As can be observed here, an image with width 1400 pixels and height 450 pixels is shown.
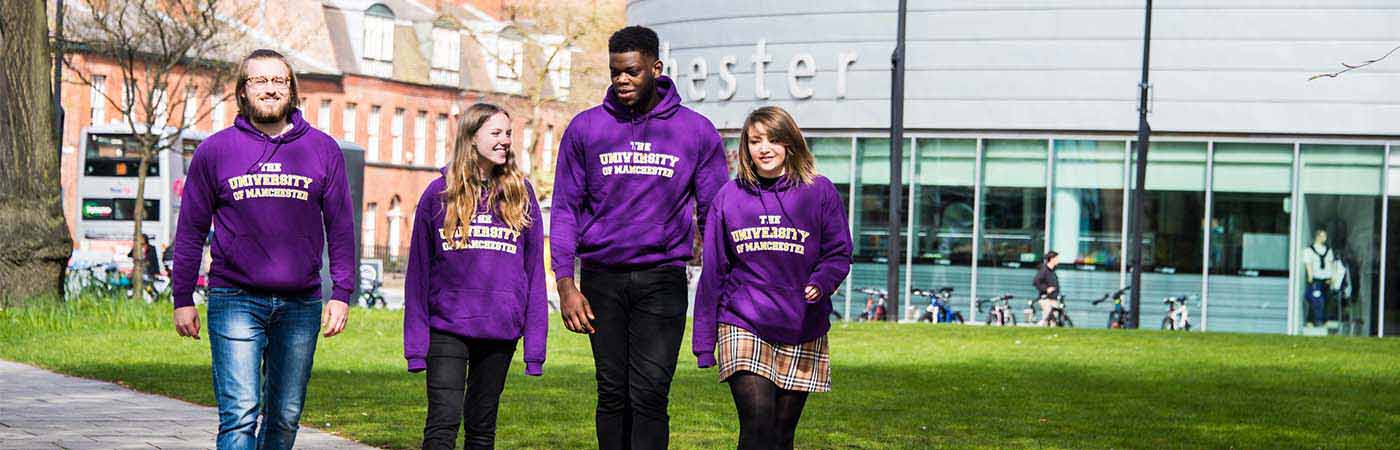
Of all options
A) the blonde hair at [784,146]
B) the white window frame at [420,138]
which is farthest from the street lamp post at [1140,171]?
the white window frame at [420,138]

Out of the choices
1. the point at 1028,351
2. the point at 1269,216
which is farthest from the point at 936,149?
the point at 1028,351

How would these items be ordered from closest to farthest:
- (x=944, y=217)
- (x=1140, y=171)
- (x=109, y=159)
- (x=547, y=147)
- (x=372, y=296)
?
1. (x=1140, y=171)
2. (x=944, y=217)
3. (x=372, y=296)
4. (x=109, y=159)
5. (x=547, y=147)

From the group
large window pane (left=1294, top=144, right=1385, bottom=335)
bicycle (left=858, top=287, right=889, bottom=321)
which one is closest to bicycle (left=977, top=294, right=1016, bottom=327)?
bicycle (left=858, top=287, right=889, bottom=321)

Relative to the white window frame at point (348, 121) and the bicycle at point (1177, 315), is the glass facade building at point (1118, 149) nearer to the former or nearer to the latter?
the bicycle at point (1177, 315)

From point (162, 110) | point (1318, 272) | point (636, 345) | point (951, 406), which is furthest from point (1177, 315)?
point (162, 110)

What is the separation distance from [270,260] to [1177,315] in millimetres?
29231

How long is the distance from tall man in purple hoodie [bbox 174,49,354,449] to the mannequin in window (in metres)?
30.2

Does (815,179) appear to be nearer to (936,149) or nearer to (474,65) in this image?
(936,149)

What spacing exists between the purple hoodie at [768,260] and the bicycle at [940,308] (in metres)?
28.0

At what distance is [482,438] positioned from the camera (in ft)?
23.6

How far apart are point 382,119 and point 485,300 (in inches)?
2974

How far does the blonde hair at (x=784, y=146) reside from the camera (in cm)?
722

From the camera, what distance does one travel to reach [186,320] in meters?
6.70

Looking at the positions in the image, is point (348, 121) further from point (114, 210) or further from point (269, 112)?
point (269, 112)
